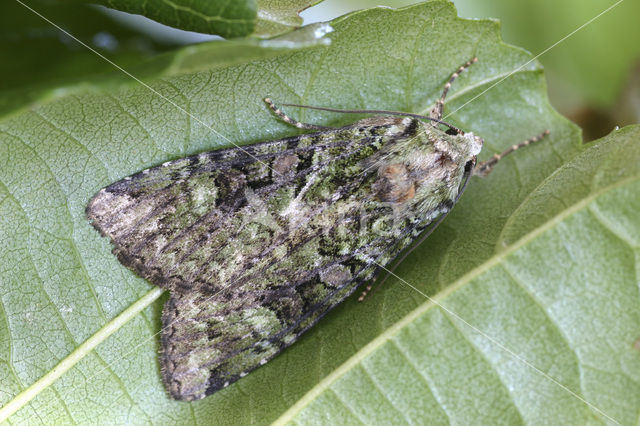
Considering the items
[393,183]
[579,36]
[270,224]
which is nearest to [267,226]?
[270,224]

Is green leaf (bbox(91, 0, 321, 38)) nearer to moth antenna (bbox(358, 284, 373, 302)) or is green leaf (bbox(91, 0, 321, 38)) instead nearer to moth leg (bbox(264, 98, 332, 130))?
moth leg (bbox(264, 98, 332, 130))

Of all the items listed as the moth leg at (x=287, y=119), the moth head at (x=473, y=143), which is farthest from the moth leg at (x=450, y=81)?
the moth leg at (x=287, y=119)

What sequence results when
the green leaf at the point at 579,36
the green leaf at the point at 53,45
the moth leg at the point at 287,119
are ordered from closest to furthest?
1. the green leaf at the point at 53,45
2. the moth leg at the point at 287,119
3. the green leaf at the point at 579,36

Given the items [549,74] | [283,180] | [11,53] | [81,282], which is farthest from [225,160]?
[549,74]

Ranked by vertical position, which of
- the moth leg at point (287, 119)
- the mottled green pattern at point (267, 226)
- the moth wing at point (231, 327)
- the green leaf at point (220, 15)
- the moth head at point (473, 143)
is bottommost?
the moth wing at point (231, 327)

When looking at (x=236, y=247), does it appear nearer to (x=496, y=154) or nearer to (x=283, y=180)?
(x=283, y=180)

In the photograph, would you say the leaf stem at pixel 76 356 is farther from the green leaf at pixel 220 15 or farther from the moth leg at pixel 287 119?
the green leaf at pixel 220 15

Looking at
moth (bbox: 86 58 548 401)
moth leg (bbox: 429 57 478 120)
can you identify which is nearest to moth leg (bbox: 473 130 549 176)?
moth (bbox: 86 58 548 401)
